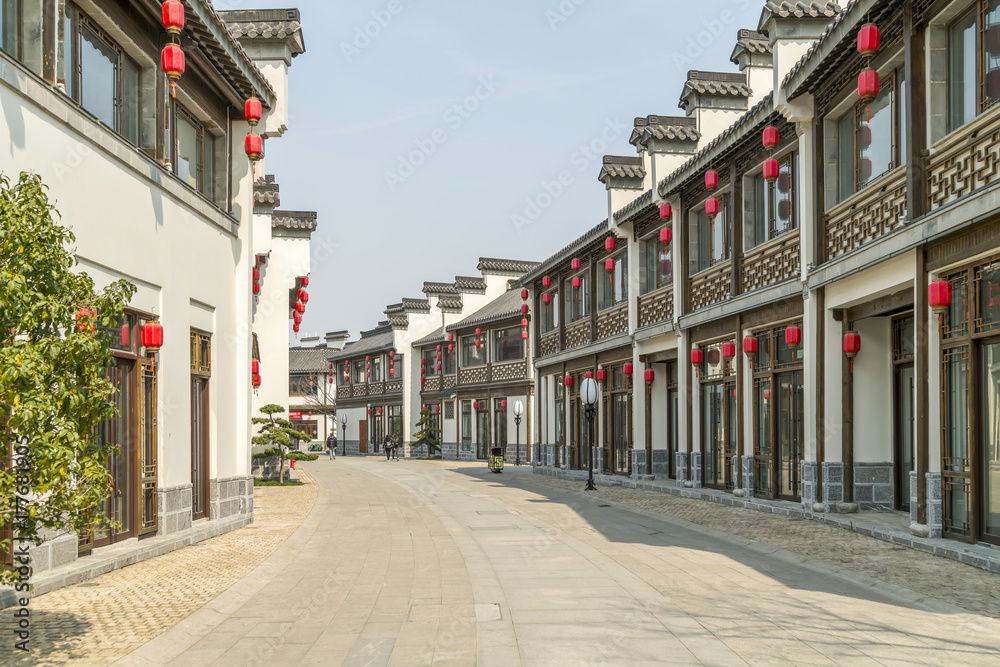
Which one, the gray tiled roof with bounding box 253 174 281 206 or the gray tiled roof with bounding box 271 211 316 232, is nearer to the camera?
the gray tiled roof with bounding box 253 174 281 206

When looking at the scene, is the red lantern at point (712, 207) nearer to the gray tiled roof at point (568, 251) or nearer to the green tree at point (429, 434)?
the gray tiled roof at point (568, 251)

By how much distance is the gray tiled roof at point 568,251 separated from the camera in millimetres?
25141

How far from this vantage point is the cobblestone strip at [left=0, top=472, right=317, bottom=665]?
260 inches

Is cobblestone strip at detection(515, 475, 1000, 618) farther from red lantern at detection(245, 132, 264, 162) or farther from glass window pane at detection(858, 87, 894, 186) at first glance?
red lantern at detection(245, 132, 264, 162)

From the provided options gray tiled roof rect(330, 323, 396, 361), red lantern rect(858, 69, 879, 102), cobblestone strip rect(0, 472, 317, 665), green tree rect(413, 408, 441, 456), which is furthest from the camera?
gray tiled roof rect(330, 323, 396, 361)

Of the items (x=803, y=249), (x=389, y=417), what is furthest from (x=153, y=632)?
(x=389, y=417)

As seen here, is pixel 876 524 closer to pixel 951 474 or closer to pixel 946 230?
pixel 951 474

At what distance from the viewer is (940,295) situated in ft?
35.6

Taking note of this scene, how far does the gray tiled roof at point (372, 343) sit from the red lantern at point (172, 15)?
39.9m

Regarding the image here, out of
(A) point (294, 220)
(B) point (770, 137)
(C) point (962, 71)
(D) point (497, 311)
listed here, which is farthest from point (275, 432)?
(D) point (497, 311)

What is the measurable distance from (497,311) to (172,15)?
106 ft

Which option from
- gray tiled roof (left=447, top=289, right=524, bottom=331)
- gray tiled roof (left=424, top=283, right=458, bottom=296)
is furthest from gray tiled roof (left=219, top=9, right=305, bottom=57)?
gray tiled roof (left=424, top=283, right=458, bottom=296)

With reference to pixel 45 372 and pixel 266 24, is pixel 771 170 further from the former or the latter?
pixel 45 372

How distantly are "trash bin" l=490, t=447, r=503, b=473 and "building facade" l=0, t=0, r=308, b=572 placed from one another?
16.7m
